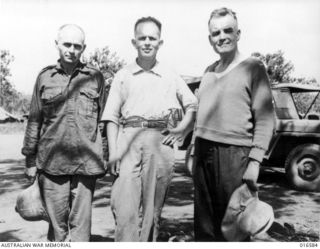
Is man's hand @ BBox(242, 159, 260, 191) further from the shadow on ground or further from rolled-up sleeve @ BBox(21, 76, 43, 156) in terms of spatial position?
rolled-up sleeve @ BBox(21, 76, 43, 156)

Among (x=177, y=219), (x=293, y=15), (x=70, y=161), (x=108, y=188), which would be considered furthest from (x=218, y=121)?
(x=108, y=188)

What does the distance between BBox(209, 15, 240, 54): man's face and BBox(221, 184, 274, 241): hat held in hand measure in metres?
0.95

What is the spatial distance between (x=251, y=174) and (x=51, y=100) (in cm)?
152

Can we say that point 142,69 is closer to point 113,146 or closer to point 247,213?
point 113,146

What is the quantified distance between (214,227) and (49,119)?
4.74 feet

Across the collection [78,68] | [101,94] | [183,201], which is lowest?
[183,201]

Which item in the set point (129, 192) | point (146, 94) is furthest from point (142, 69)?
point (129, 192)

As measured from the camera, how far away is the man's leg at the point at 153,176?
2689 millimetres

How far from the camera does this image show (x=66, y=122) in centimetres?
281

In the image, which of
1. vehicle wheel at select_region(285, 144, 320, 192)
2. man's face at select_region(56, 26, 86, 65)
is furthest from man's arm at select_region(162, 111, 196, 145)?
vehicle wheel at select_region(285, 144, 320, 192)

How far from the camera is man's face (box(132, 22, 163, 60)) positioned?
2.67 meters

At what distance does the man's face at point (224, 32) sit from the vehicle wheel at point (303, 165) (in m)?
3.61

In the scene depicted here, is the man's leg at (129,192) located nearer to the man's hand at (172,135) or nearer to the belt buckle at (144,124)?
the belt buckle at (144,124)

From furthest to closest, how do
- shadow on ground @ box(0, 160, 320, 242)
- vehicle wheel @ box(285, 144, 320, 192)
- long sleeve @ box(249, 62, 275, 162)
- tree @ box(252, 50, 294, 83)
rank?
vehicle wheel @ box(285, 144, 320, 192)
tree @ box(252, 50, 294, 83)
shadow on ground @ box(0, 160, 320, 242)
long sleeve @ box(249, 62, 275, 162)
